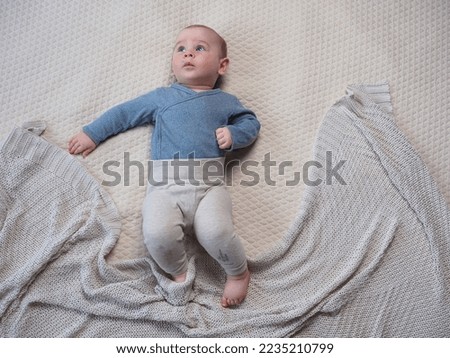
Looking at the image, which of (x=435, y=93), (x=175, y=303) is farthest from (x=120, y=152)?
(x=435, y=93)

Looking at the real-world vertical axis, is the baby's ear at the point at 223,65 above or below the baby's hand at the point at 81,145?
above

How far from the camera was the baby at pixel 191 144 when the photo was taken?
116 cm

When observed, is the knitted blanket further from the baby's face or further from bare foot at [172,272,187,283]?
the baby's face

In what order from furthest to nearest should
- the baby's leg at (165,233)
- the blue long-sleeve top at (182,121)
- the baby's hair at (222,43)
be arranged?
the baby's hair at (222,43), the blue long-sleeve top at (182,121), the baby's leg at (165,233)

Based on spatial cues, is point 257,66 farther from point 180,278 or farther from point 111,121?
point 180,278

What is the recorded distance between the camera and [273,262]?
1233mm

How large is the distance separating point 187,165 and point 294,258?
13.2 inches

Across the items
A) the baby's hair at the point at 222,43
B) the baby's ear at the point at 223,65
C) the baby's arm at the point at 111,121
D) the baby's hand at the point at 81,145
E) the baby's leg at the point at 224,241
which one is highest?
the baby's hair at the point at 222,43

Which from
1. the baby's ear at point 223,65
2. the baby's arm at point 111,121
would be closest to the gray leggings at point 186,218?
the baby's arm at point 111,121

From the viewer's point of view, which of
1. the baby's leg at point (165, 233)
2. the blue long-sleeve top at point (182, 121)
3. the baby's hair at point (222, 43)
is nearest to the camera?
the baby's leg at point (165, 233)

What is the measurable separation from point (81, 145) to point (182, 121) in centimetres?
27

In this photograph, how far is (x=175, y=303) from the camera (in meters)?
1.17

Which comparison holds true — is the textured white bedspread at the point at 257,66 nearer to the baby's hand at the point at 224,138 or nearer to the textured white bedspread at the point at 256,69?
the textured white bedspread at the point at 256,69

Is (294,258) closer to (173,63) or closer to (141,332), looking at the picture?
(141,332)
